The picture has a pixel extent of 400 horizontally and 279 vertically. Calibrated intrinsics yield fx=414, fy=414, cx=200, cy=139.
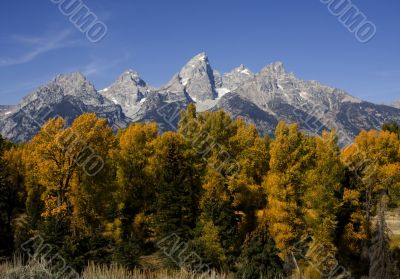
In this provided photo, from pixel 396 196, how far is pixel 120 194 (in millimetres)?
38584

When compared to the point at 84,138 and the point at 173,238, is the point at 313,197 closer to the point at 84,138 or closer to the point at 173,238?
the point at 173,238

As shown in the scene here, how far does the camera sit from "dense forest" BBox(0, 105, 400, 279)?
38.8 metres

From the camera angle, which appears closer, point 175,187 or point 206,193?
point 206,193

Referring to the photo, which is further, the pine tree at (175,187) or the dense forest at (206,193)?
the pine tree at (175,187)

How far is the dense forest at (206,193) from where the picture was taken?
38.8m

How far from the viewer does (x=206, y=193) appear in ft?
130

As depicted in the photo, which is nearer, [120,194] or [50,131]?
[50,131]

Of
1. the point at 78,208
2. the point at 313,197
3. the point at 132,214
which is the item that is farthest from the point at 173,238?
the point at 313,197

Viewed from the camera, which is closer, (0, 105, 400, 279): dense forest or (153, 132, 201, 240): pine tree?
(0, 105, 400, 279): dense forest

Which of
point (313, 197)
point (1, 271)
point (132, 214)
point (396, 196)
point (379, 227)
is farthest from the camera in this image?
point (396, 196)

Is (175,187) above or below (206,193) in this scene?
above

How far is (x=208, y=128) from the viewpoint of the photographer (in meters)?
43.2

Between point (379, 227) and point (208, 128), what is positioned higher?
point (208, 128)

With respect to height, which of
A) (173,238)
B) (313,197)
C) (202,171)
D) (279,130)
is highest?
(279,130)
